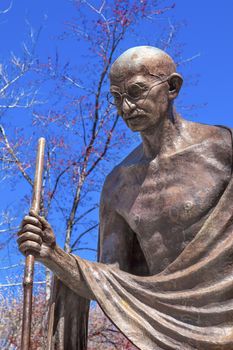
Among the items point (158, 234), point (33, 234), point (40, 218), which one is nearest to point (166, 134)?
point (158, 234)

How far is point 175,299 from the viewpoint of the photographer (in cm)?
482

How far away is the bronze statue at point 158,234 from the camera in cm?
474

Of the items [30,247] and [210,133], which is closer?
[30,247]

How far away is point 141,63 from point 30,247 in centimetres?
153

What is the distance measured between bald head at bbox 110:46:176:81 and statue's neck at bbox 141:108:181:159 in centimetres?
34

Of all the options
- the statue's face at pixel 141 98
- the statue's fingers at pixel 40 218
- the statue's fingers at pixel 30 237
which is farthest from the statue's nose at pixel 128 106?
the statue's fingers at pixel 30 237

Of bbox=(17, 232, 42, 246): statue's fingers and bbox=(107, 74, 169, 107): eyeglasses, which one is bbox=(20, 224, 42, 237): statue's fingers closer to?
bbox=(17, 232, 42, 246): statue's fingers

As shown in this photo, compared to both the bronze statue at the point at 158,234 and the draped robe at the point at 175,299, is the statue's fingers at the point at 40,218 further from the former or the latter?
the draped robe at the point at 175,299

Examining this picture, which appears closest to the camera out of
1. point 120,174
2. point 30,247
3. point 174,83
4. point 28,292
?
point 28,292

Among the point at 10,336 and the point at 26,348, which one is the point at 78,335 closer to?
the point at 26,348

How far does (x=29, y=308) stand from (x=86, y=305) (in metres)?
0.75

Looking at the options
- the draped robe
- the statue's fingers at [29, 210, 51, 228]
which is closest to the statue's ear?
the draped robe

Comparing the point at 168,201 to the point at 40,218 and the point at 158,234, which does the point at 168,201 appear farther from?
the point at 40,218

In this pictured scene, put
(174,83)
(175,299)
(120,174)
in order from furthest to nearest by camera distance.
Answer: (120,174), (174,83), (175,299)
